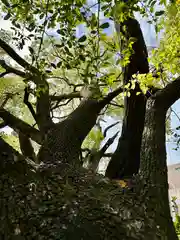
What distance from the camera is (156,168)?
1.57 m

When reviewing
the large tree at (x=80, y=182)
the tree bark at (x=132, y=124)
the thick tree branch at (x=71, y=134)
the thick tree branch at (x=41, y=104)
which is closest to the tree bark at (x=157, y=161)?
the large tree at (x=80, y=182)

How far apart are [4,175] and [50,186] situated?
0.24 metres

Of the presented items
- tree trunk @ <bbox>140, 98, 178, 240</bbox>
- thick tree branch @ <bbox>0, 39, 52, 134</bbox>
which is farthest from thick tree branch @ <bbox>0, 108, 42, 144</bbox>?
tree trunk @ <bbox>140, 98, 178, 240</bbox>

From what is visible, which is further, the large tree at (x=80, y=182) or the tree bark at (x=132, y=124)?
the tree bark at (x=132, y=124)

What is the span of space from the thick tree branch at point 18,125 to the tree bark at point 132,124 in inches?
29.0

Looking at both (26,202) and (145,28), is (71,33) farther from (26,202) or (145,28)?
(145,28)

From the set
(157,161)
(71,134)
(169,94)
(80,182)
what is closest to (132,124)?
(71,134)

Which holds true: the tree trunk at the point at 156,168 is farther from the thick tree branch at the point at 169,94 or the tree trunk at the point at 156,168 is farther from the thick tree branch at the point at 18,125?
the thick tree branch at the point at 18,125

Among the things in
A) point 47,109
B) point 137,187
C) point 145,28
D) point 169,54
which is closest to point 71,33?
point 137,187

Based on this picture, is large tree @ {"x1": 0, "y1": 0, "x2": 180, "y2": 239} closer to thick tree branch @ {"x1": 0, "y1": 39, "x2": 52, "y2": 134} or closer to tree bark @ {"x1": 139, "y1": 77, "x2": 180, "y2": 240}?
tree bark @ {"x1": 139, "y1": 77, "x2": 180, "y2": 240}

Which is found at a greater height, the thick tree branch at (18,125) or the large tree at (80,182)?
the thick tree branch at (18,125)

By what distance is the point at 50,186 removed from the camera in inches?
53.1

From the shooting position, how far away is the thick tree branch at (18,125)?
8.34 feet

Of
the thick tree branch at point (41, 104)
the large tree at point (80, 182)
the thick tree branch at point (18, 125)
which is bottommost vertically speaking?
→ the large tree at point (80, 182)
